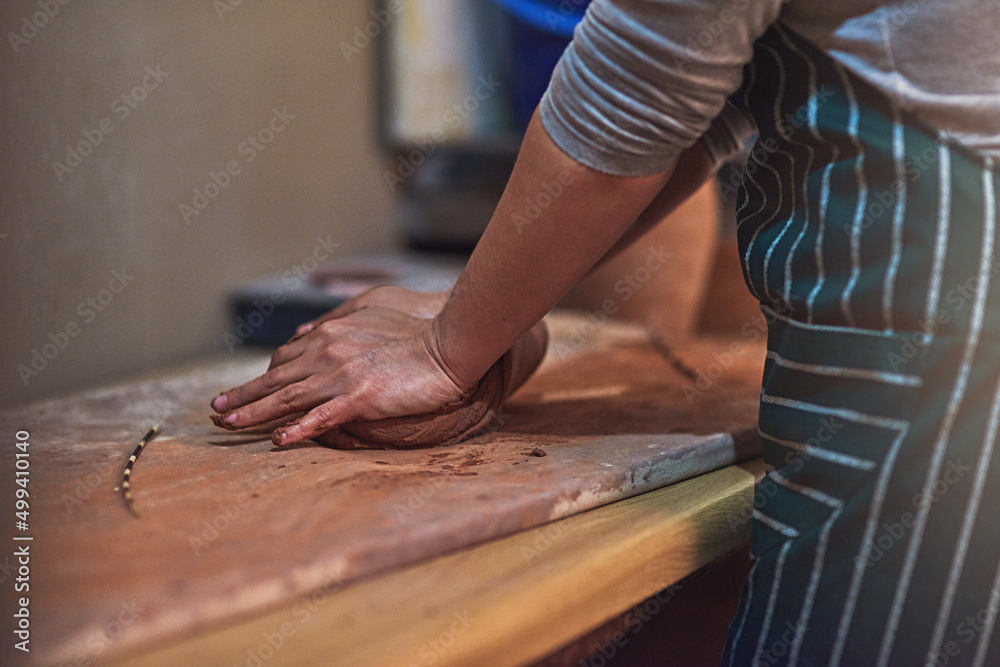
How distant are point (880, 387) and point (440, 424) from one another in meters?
0.46

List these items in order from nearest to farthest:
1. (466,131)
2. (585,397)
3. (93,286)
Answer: (585,397), (93,286), (466,131)

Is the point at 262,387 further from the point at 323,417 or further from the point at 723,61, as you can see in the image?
the point at 723,61

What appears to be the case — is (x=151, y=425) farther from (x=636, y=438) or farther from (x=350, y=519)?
(x=636, y=438)

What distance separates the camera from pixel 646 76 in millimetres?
618

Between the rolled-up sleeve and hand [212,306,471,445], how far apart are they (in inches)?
12.0

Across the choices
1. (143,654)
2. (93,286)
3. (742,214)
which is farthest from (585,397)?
(93,286)

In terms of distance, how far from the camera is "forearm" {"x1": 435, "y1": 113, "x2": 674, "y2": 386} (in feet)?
2.26

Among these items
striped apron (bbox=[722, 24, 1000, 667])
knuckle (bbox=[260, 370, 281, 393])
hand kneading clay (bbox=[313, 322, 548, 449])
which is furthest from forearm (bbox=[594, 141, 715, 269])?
knuckle (bbox=[260, 370, 281, 393])

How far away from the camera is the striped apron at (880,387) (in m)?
0.63

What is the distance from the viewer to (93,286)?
138 centimetres

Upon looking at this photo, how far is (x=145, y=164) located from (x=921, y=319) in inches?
52.8

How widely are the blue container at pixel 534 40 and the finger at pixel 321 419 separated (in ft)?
4.72

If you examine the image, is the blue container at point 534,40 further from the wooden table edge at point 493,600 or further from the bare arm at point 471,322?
the wooden table edge at point 493,600

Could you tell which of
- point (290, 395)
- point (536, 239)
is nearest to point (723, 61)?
point (536, 239)
